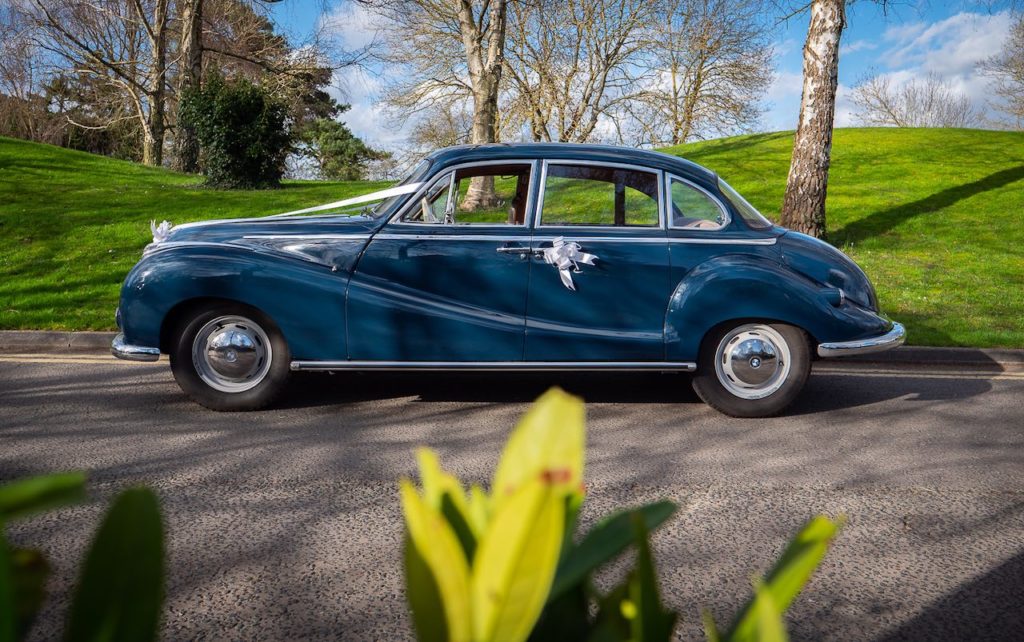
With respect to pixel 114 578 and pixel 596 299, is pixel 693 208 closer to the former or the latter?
pixel 596 299

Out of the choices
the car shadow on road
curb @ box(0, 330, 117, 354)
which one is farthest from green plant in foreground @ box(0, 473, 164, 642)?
curb @ box(0, 330, 117, 354)

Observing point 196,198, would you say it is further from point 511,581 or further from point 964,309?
point 511,581

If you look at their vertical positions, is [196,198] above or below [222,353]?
above

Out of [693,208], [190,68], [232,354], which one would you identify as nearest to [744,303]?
[693,208]

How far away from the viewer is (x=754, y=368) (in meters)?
5.65

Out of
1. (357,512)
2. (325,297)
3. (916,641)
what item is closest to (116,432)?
(325,297)

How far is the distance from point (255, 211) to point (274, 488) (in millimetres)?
10967

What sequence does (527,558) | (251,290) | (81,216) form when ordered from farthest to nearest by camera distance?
(81,216)
(251,290)
(527,558)

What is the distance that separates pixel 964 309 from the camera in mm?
9430

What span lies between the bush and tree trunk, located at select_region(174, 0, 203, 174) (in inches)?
127

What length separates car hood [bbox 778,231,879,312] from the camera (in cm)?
572

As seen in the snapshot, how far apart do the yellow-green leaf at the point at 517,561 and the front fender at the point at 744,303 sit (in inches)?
→ 201

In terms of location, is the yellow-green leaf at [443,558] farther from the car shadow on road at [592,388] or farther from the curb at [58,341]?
the curb at [58,341]

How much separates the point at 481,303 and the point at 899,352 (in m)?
4.29
